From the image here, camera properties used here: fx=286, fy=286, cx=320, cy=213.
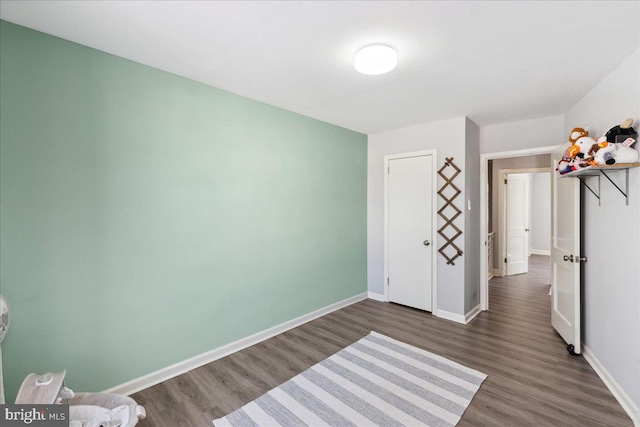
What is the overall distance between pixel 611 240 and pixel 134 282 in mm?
3630

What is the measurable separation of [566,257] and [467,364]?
4.74 ft

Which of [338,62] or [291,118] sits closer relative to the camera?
[338,62]

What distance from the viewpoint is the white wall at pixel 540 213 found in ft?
25.0

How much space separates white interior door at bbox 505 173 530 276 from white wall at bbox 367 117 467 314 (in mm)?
2844

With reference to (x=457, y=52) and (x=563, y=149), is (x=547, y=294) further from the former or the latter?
(x=457, y=52)

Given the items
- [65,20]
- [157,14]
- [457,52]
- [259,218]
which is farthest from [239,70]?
[457,52]

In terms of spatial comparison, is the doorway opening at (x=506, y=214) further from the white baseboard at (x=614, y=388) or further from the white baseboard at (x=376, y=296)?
the white baseboard at (x=614, y=388)

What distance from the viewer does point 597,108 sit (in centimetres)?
245

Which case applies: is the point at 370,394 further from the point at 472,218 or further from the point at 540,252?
the point at 540,252

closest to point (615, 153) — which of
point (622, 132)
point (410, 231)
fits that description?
point (622, 132)

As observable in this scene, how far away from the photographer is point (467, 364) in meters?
2.51

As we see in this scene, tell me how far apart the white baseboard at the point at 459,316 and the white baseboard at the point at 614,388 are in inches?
40.9

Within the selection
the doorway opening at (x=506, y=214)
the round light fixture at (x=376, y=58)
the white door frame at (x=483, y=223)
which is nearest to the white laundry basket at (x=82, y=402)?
the round light fixture at (x=376, y=58)

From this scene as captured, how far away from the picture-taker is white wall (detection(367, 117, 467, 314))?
3406 mm
